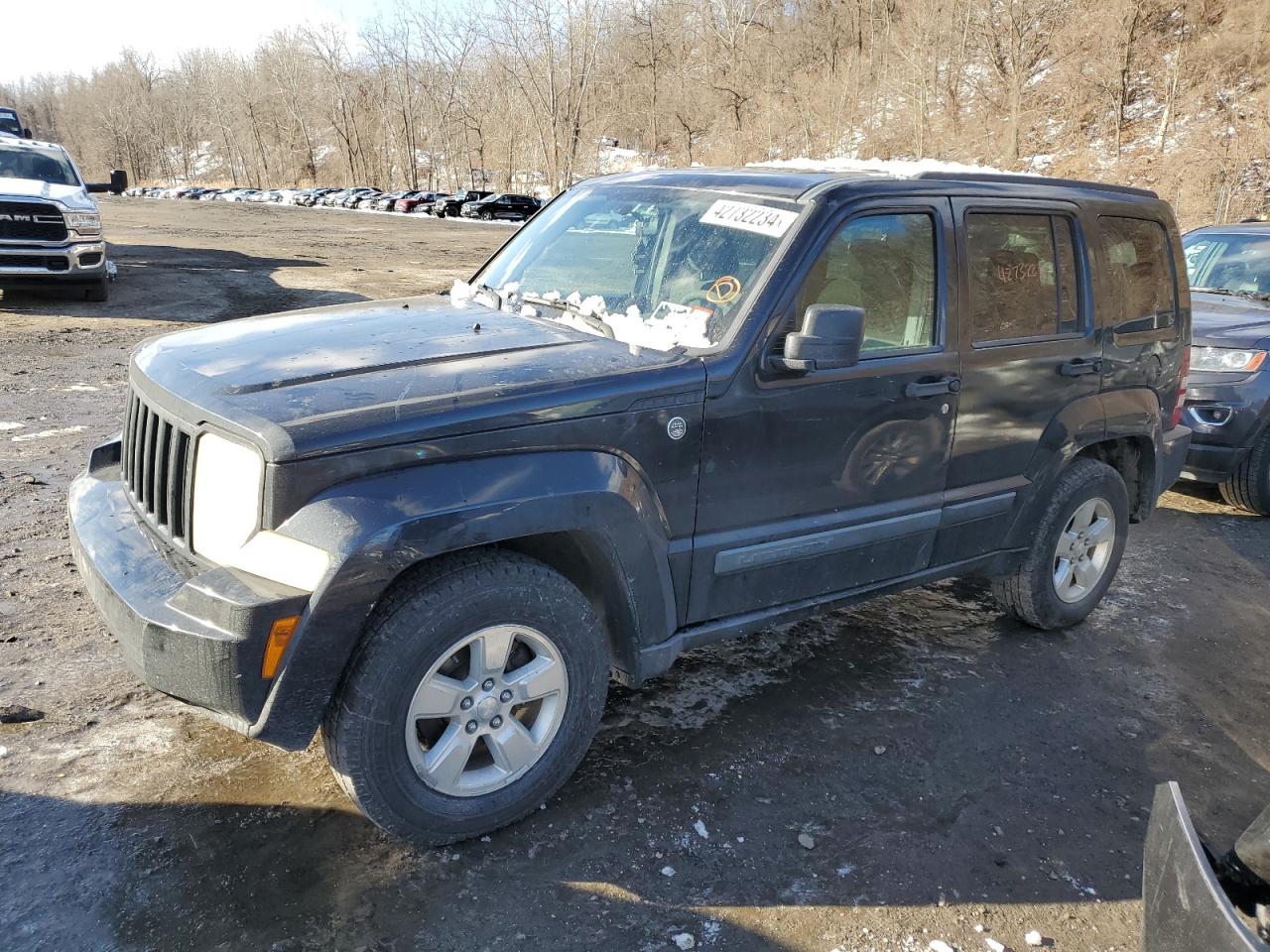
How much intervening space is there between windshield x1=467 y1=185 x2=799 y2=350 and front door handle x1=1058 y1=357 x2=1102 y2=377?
154cm

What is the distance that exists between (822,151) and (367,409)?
53555 millimetres

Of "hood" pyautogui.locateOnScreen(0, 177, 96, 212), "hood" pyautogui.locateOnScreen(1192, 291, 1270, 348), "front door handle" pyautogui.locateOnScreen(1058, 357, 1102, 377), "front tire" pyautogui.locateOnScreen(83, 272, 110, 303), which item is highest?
"hood" pyautogui.locateOnScreen(0, 177, 96, 212)

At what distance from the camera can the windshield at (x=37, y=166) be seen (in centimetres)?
1320

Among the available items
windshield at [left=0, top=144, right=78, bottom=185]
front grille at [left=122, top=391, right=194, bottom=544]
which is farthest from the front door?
windshield at [left=0, top=144, right=78, bottom=185]

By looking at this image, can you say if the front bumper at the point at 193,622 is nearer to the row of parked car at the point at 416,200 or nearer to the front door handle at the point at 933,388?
the front door handle at the point at 933,388

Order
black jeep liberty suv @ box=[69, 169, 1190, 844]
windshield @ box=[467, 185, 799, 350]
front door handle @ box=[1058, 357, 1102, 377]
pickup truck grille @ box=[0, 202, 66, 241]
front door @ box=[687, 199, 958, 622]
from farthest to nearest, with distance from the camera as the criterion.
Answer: pickup truck grille @ box=[0, 202, 66, 241] < front door handle @ box=[1058, 357, 1102, 377] < windshield @ box=[467, 185, 799, 350] < front door @ box=[687, 199, 958, 622] < black jeep liberty suv @ box=[69, 169, 1190, 844]

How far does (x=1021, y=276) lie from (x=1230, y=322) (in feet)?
13.0

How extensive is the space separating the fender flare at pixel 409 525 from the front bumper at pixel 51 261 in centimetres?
1221

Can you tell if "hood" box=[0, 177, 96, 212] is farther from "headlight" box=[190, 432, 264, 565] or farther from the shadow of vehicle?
"headlight" box=[190, 432, 264, 565]

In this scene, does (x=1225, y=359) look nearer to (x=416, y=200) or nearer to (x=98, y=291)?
(x=98, y=291)

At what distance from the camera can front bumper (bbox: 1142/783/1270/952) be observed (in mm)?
1771

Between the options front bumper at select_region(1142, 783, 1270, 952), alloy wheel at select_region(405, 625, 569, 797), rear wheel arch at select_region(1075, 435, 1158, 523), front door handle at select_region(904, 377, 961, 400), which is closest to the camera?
front bumper at select_region(1142, 783, 1270, 952)

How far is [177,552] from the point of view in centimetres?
280

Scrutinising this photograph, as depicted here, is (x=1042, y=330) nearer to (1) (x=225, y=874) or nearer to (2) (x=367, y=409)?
(2) (x=367, y=409)
